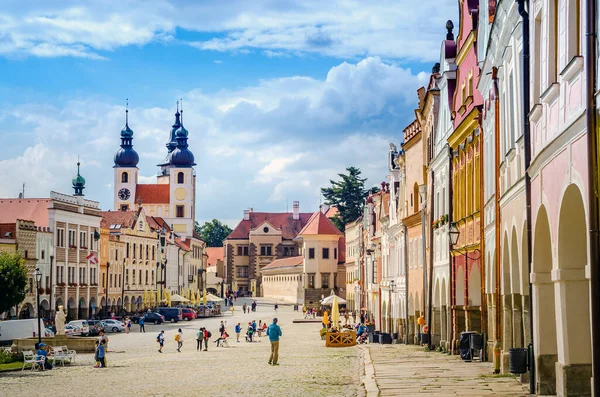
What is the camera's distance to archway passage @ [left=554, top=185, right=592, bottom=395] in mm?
13148

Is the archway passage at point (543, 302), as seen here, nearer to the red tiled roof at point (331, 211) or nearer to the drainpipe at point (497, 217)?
the drainpipe at point (497, 217)

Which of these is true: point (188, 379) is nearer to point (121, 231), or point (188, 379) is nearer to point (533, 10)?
point (533, 10)

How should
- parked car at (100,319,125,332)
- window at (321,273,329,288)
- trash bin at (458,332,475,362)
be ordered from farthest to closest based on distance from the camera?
window at (321,273,329,288) < parked car at (100,319,125,332) < trash bin at (458,332,475,362)

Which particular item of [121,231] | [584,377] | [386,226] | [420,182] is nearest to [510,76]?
[584,377]

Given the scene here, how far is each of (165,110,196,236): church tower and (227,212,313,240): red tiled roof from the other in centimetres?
953

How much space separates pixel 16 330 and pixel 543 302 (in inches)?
1541

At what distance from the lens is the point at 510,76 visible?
19734mm

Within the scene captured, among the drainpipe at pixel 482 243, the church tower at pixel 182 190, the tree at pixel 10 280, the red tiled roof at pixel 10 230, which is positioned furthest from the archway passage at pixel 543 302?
the church tower at pixel 182 190

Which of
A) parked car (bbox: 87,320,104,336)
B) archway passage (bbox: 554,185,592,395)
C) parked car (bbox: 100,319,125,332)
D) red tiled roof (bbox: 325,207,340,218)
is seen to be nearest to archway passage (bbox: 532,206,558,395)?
archway passage (bbox: 554,185,592,395)

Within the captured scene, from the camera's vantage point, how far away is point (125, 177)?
165 metres

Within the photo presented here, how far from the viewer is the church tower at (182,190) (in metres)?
164

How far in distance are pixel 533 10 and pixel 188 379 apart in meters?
18.2

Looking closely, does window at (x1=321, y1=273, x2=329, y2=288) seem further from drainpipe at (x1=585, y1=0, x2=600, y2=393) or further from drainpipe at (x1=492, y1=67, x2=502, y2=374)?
drainpipe at (x1=585, y1=0, x2=600, y2=393)

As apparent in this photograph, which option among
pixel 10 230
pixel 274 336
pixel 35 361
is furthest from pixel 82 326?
pixel 274 336
